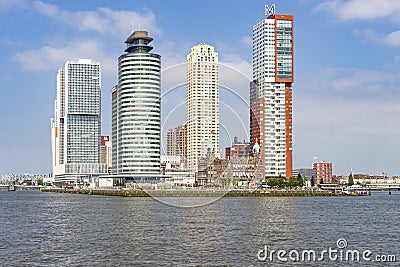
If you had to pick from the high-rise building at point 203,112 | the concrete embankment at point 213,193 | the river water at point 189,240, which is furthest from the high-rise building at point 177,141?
the concrete embankment at point 213,193

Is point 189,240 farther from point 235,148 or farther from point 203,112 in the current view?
point 235,148

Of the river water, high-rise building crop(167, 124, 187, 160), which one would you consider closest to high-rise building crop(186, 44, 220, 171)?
high-rise building crop(167, 124, 187, 160)

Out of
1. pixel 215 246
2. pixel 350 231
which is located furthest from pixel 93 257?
pixel 350 231

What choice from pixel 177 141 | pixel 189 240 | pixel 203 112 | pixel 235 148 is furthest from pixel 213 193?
Answer: pixel 189 240

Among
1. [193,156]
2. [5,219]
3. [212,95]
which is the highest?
[212,95]

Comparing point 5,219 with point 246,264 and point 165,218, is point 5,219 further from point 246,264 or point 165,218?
point 246,264

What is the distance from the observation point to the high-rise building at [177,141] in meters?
69.1

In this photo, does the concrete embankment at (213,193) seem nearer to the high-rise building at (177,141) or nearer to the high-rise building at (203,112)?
the high-rise building at (177,141)

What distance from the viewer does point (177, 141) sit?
75438mm

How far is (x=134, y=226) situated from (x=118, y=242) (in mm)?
14652

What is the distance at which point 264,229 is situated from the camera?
65.5 meters

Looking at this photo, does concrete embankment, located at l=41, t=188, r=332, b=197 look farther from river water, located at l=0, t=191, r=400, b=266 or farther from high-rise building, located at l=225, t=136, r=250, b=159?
river water, located at l=0, t=191, r=400, b=266

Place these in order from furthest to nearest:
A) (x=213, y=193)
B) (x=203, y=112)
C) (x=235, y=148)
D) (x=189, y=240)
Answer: (x=213, y=193), (x=235, y=148), (x=203, y=112), (x=189, y=240)

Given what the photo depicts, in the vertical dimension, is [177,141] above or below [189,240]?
above
